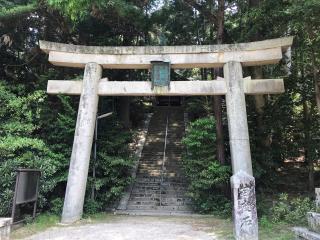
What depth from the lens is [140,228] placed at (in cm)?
972

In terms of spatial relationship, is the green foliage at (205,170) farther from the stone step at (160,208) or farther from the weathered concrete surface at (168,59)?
the weathered concrete surface at (168,59)

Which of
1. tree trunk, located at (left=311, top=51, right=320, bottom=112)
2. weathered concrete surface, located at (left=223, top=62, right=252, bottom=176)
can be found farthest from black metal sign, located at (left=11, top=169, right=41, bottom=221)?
tree trunk, located at (left=311, top=51, right=320, bottom=112)

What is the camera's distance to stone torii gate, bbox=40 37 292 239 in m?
10.9

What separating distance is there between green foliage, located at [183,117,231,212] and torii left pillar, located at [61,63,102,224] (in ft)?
11.1

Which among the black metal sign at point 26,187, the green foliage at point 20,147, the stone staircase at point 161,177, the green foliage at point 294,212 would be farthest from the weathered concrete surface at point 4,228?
the green foliage at point 294,212

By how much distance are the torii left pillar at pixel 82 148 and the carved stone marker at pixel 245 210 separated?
16.0ft

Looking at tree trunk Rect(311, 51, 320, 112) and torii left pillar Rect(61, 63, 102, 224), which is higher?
tree trunk Rect(311, 51, 320, 112)

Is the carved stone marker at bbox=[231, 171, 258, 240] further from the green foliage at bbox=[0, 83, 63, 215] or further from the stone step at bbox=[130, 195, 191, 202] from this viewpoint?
the green foliage at bbox=[0, 83, 63, 215]

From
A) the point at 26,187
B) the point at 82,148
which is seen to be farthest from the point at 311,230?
the point at 26,187

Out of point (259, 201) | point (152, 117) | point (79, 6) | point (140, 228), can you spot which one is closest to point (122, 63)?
point (79, 6)

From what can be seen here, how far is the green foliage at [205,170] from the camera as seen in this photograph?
40.3 feet

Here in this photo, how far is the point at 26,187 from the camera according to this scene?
33.4 ft

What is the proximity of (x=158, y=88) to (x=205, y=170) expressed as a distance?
10.5 ft

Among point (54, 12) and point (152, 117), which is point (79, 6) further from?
point (152, 117)
